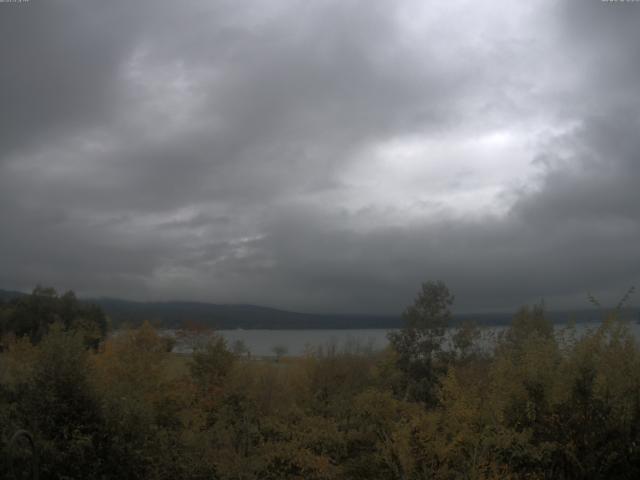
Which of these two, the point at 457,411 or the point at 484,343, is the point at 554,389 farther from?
the point at 484,343

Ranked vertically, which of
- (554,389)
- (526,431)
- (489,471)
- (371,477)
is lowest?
(371,477)

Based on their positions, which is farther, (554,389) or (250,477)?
(250,477)

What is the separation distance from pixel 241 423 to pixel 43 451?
367 inches

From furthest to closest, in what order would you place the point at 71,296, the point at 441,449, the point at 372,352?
the point at 71,296 < the point at 372,352 < the point at 441,449

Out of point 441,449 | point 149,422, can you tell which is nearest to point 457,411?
point 441,449

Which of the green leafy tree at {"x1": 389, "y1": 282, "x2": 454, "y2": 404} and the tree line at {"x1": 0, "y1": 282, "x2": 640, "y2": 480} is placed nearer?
the tree line at {"x1": 0, "y1": 282, "x2": 640, "y2": 480}

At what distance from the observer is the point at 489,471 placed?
13047 millimetres

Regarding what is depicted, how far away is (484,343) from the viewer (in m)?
33.0

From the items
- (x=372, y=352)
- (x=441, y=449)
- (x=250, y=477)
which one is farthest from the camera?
(x=372, y=352)

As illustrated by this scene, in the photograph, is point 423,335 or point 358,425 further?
point 423,335

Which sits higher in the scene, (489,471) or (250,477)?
(489,471)

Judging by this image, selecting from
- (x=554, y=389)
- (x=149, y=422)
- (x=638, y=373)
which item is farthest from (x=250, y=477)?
(x=638, y=373)

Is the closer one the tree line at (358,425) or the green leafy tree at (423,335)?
the tree line at (358,425)

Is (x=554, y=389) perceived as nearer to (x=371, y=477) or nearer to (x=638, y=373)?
(x=638, y=373)
